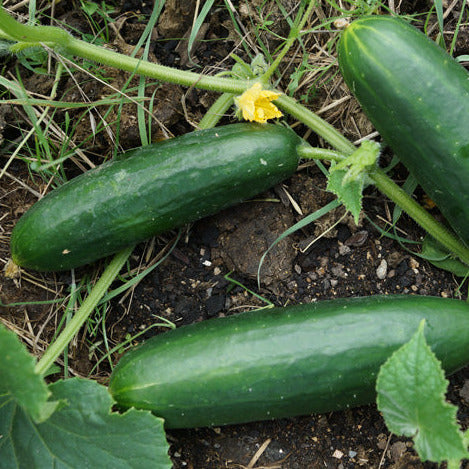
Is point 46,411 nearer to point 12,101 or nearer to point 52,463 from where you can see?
point 52,463

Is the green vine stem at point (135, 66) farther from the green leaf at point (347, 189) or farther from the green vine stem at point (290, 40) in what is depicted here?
the green leaf at point (347, 189)

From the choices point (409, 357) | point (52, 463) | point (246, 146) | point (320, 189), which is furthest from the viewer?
point (320, 189)

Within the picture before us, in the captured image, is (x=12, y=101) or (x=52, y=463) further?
(x=12, y=101)

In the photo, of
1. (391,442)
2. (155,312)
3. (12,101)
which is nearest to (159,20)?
(12,101)

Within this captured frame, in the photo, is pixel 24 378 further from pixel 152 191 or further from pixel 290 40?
pixel 290 40

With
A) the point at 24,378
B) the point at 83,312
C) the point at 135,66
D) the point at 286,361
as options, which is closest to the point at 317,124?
the point at 135,66

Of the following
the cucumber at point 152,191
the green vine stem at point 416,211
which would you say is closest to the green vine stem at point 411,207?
the green vine stem at point 416,211
